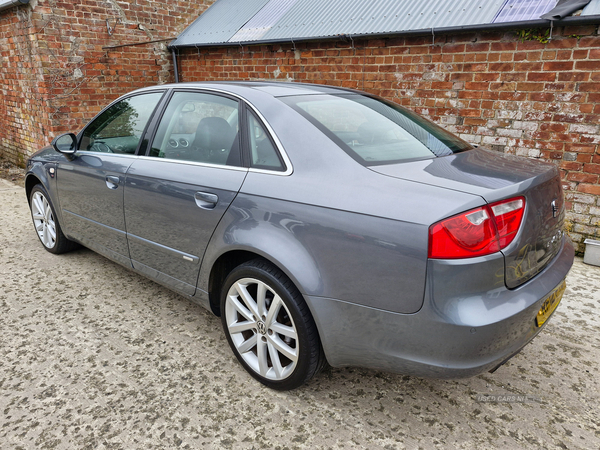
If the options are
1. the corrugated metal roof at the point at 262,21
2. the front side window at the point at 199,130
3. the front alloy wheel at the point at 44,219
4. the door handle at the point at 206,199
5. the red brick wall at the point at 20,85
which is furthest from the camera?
the red brick wall at the point at 20,85

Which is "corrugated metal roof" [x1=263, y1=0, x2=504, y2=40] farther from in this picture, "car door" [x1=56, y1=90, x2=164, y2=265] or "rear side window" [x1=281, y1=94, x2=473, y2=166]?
"car door" [x1=56, y1=90, x2=164, y2=265]

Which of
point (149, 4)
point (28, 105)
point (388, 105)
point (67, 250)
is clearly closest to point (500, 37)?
point (388, 105)

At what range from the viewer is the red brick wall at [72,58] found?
6.47 meters

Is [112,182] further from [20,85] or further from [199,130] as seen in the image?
[20,85]

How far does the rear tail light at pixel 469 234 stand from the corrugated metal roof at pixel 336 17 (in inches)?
119

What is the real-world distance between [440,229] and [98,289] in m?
2.87

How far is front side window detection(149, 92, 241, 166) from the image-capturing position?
96.2 inches

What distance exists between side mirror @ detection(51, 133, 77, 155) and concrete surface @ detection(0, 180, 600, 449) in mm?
1227

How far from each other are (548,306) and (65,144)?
3536mm

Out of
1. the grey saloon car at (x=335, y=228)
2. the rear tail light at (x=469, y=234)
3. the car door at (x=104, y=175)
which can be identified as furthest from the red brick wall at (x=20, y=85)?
the rear tail light at (x=469, y=234)

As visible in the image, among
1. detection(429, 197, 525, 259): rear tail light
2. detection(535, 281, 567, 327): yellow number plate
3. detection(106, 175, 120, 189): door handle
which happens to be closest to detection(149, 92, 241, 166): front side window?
detection(106, 175, 120, 189): door handle

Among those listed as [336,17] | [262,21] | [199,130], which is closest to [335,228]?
[199,130]

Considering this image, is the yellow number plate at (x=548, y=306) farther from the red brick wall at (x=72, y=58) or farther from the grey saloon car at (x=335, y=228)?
the red brick wall at (x=72, y=58)

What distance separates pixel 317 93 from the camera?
8.45 ft
